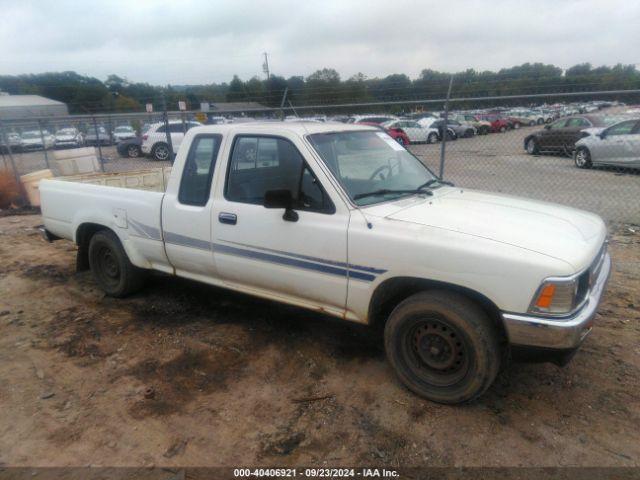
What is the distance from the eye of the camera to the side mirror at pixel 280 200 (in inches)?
127

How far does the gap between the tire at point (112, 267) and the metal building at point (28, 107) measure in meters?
28.4

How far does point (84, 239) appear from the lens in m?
5.18

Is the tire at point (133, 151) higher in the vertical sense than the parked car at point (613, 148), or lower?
lower

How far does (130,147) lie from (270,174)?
1704cm

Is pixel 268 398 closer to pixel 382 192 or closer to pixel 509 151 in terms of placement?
pixel 382 192

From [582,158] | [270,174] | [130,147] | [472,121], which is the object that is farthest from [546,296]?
[472,121]

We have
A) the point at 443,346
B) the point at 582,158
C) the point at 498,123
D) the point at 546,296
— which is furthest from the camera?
the point at 498,123

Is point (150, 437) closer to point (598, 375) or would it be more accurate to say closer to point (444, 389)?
point (444, 389)

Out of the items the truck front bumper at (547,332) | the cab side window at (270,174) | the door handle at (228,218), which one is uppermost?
the cab side window at (270,174)

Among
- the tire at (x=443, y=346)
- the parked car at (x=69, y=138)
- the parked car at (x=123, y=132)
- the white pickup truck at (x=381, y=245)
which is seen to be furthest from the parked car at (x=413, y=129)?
the tire at (x=443, y=346)

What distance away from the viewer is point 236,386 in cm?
339

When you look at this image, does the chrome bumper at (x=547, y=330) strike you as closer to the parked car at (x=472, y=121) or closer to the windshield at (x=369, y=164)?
the windshield at (x=369, y=164)

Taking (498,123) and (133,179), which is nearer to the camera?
(133,179)

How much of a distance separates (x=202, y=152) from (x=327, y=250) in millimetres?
1613
